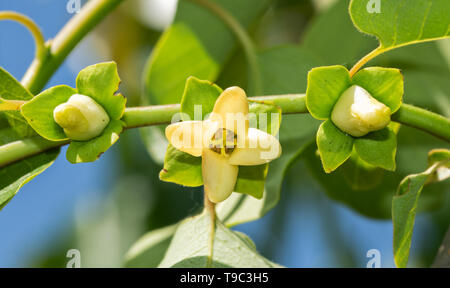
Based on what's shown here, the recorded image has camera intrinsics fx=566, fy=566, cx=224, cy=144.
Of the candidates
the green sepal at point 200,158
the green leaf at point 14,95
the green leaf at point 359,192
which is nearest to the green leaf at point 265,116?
the green sepal at point 200,158

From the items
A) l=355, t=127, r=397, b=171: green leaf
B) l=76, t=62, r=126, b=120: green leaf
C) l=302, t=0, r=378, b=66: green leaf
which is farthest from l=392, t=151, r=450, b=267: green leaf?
l=302, t=0, r=378, b=66: green leaf

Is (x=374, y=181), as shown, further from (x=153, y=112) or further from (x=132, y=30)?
(x=132, y=30)

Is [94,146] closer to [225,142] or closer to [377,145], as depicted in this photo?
[225,142]

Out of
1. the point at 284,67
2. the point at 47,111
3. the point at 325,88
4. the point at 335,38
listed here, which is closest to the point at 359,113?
the point at 325,88

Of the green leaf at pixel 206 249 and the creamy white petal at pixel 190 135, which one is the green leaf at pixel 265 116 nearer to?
the creamy white petal at pixel 190 135

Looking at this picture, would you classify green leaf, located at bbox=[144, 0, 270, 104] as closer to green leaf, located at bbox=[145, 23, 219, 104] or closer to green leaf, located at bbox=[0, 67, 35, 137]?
green leaf, located at bbox=[145, 23, 219, 104]

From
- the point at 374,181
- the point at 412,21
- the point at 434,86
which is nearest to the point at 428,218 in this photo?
the point at 434,86
